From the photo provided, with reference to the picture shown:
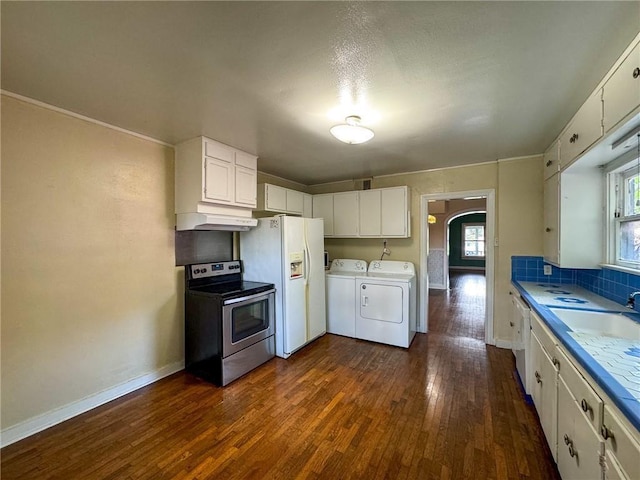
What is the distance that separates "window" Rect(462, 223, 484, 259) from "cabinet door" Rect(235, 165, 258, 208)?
1049 cm

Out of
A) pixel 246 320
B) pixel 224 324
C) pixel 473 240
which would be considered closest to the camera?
pixel 224 324

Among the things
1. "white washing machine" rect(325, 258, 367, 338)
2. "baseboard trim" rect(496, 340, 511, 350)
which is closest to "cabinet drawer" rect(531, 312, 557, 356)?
"baseboard trim" rect(496, 340, 511, 350)

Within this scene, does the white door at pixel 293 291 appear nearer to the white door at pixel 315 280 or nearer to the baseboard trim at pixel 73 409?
the white door at pixel 315 280

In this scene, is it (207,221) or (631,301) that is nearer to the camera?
(631,301)

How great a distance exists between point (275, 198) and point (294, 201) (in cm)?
43

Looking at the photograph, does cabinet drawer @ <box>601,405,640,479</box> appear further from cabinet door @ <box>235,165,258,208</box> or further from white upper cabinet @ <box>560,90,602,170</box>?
cabinet door @ <box>235,165,258,208</box>

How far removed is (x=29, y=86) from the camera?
5.63ft

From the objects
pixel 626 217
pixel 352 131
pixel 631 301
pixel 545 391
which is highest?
pixel 352 131

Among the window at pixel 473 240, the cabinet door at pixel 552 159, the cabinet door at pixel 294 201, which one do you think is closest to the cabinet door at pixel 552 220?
the cabinet door at pixel 552 159

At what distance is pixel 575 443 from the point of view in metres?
1.27

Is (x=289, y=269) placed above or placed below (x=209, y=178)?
below

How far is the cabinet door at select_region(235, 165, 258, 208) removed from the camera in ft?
9.60

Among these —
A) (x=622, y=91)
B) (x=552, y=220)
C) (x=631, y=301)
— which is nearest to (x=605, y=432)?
(x=631, y=301)

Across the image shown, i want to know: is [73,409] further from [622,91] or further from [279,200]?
[622,91]
